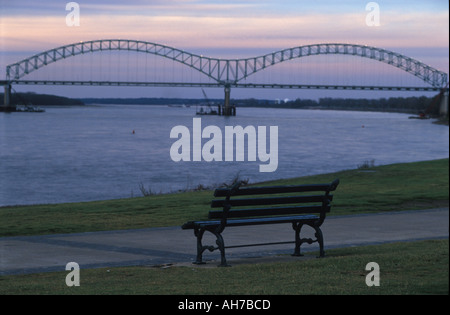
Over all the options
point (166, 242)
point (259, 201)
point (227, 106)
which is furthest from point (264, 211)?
point (227, 106)

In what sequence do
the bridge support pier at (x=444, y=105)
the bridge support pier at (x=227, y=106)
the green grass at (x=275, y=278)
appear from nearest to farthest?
the green grass at (x=275, y=278) < the bridge support pier at (x=227, y=106) < the bridge support pier at (x=444, y=105)

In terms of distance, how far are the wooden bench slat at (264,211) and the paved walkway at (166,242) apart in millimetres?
478

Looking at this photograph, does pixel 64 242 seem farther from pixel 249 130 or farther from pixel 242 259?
pixel 249 130

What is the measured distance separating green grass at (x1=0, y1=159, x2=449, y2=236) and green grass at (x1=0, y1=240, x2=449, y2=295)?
360 cm

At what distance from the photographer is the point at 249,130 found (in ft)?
336

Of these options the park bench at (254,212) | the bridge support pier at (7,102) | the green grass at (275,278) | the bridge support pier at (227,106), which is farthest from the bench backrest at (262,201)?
the bridge support pier at (7,102)

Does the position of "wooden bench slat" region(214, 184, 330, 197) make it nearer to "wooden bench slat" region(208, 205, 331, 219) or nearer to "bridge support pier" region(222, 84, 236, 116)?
"wooden bench slat" region(208, 205, 331, 219)

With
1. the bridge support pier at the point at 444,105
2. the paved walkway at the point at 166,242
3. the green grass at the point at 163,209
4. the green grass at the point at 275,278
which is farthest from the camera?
the bridge support pier at the point at 444,105

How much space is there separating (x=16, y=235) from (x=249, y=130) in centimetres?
9262

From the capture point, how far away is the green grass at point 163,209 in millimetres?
11070

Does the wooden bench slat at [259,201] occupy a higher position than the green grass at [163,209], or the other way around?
the wooden bench slat at [259,201]

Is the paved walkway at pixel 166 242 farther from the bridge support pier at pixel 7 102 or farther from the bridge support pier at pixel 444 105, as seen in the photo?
the bridge support pier at pixel 7 102

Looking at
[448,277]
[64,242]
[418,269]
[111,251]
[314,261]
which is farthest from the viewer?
[64,242]
